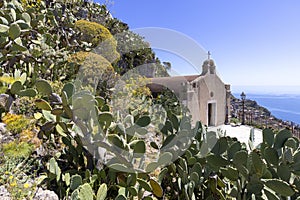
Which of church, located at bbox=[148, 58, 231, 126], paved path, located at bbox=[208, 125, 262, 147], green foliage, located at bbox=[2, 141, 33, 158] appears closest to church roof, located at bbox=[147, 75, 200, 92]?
church, located at bbox=[148, 58, 231, 126]

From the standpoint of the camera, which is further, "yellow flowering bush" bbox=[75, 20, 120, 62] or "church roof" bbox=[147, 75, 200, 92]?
"church roof" bbox=[147, 75, 200, 92]

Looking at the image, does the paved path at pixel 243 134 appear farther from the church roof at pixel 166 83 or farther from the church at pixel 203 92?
the church roof at pixel 166 83

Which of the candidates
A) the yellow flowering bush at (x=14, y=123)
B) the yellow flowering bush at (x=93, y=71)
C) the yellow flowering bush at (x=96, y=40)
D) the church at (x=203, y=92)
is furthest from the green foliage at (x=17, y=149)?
the church at (x=203, y=92)

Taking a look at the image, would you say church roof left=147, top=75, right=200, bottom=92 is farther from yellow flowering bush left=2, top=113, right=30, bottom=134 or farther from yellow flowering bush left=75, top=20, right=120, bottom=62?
yellow flowering bush left=2, top=113, right=30, bottom=134

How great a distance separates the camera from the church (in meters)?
9.84

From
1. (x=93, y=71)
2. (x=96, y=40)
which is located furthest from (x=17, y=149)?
(x=96, y=40)

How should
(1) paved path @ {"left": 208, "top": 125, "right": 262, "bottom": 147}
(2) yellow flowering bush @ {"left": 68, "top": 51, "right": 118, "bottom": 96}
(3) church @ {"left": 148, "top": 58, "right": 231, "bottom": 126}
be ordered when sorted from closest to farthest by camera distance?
(2) yellow flowering bush @ {"left": 68, "top": 51, "right": 118, "bottom": 96} → (1) paved path @ {"left": 208, "top": 125, "right": 262, "bottom": 147} → (3) church @ {"left": 148, "top": 58, "right": 231, "bottom": 126}

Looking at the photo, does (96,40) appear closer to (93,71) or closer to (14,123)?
(93,71)

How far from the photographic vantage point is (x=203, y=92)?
1130cm

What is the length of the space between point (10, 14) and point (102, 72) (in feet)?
11.2

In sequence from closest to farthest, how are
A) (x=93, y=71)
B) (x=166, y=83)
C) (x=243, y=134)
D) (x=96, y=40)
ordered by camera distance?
(x=93, y=71) < (x=96, y=40) < (x=243, y=134) < (x=166, y=83)

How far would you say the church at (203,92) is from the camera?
9844 mm

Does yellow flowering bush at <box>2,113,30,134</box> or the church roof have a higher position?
the church roof

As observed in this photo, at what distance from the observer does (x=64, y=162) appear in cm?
201
